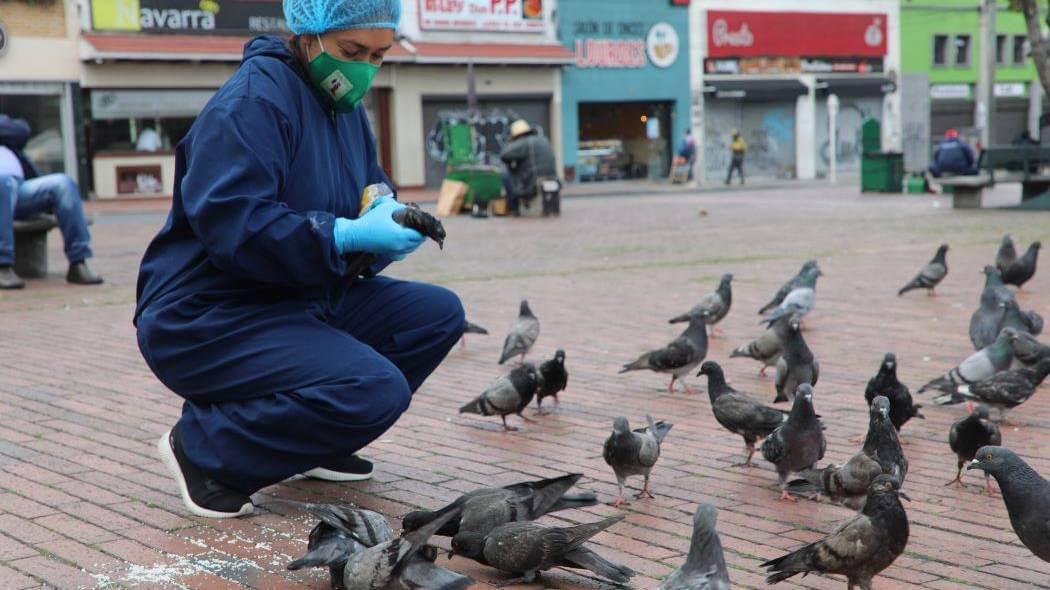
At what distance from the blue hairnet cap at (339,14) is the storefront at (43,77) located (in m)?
26.6

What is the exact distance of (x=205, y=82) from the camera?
103 ft

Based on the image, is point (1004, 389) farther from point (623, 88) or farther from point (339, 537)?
point (623, 88)

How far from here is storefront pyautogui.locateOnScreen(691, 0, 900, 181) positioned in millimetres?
40531

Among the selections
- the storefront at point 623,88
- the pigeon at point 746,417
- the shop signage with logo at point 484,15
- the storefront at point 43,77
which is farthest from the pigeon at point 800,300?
the storefront at point 623,88

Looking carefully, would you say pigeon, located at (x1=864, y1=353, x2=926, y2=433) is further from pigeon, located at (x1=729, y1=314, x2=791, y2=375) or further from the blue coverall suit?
the blue coverall suit

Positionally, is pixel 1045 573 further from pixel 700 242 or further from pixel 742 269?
pixel 700 242

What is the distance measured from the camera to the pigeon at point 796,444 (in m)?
4.60

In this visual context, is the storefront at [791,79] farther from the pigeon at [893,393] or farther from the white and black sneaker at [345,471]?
the white and black sneaker at [345,471]

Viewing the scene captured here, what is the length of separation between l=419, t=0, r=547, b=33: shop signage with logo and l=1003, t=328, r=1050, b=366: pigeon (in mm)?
30286

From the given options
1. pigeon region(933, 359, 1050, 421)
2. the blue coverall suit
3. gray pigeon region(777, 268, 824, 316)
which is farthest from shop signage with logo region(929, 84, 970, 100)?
→ the blue coverall suit

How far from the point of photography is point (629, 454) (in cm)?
449

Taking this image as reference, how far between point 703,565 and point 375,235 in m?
1.55

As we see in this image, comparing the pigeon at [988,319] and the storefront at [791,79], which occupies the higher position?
the storefront at [791,79]

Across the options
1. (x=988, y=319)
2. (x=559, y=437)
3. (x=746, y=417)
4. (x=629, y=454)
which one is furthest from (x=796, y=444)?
(x=988, y=319)
